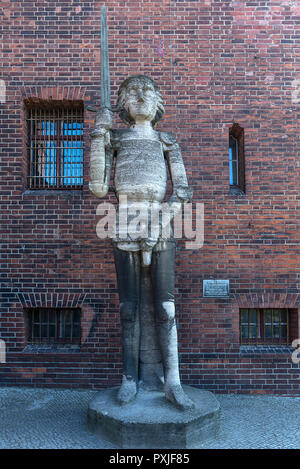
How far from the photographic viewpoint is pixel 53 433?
11.6 feet

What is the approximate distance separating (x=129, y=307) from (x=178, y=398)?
96 cm

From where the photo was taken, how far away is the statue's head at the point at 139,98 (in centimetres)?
371

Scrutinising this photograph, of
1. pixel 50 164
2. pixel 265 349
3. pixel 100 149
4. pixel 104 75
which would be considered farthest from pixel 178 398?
pixel 50 164

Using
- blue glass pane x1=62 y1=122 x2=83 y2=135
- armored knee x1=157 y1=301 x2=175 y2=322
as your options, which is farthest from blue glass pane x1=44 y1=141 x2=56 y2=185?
armored knee x1=157 y1=301 x2=175 y2=322

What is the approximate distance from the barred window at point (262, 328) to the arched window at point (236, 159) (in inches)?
72.3

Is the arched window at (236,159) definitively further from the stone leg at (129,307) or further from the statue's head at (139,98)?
the stone leg at (129,307)

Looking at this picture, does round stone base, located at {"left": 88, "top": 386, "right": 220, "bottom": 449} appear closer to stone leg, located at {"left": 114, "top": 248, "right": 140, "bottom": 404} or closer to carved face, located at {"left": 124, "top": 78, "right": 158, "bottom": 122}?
stone leg, located at {"left": 114, "top": 248, "right": 140, "bottom": 404}

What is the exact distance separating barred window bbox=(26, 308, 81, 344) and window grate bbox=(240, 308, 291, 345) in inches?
95.7

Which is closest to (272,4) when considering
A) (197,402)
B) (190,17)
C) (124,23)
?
(190,17)

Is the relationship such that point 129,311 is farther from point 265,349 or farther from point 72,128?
point 72,128

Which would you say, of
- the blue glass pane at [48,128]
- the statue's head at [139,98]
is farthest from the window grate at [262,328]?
the blue glass pane at [48,128]

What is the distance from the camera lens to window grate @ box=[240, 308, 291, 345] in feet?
17.2

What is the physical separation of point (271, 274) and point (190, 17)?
13.0 feet

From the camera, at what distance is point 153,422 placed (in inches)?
122
